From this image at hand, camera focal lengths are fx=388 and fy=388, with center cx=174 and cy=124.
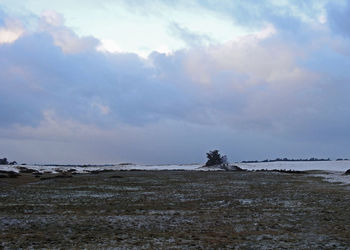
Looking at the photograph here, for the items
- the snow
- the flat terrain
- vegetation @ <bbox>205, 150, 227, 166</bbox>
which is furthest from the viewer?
vegetation @ <bbox>205, 150, 227, 166</bbox>

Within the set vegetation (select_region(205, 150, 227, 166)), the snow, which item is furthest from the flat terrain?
vegetation (select_region(205, 150, 227, 166))

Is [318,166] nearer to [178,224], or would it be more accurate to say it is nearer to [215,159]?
[215,159]

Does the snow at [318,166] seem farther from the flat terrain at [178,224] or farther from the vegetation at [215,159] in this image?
the flat terrain at [178,224]

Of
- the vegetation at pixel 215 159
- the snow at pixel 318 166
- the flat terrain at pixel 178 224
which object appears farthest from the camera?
the vegetation at pixel 215 159

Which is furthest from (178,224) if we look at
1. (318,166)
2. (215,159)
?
(215,159)

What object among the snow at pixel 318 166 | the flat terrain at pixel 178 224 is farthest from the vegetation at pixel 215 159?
the flat terrain at pixel 178 224

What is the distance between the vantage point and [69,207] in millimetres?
22453

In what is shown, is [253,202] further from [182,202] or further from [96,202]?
[96,202]

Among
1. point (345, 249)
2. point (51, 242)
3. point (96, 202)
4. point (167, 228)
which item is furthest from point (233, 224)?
point (96, 202)

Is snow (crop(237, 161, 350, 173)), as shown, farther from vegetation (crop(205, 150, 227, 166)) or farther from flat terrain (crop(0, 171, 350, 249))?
flat terrain (crop(0, 171, 350, 249))

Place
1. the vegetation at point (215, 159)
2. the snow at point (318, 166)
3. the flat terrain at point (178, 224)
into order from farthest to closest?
the vegetation at point (215, 159)
the snow at point (318, 166)
the flat terrain at point (178, 224)

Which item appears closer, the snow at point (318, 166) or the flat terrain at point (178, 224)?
the flat terrain at point (178, 224)

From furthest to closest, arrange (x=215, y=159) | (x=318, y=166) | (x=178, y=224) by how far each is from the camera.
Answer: (x=215, y=159) → (x=318, y=166) → (x=178, y=224)

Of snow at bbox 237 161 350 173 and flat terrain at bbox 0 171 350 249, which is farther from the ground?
snow at bbox 237 161 350 173
